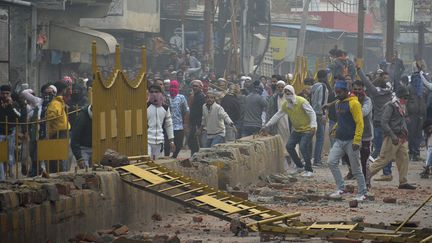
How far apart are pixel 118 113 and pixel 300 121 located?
6.65 metres

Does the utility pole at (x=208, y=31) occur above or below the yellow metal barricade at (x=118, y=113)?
above

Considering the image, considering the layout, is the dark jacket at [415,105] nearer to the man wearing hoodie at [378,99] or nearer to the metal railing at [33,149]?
the man wearing hoodie at [378,99]

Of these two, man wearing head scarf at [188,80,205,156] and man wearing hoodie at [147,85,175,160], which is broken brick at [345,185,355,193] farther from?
man wearing head scarf at [188,80,205,156]

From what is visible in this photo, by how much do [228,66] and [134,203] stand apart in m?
32.8

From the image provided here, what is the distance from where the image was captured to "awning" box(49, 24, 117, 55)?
29.2m

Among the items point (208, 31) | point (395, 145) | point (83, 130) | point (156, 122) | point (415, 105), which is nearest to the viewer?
point (83, 130)

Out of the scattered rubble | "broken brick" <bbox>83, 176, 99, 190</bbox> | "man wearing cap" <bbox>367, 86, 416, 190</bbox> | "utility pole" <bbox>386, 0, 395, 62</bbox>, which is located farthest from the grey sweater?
"broken brick" <bbox>83, 176, 99, 190</bbox>

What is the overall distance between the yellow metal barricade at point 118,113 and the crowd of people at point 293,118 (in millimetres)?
679

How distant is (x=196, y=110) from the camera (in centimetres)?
2219

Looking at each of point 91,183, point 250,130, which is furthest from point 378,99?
point 91,183

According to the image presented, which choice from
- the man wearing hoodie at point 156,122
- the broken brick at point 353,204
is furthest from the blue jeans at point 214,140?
the broken brick at point 353,204

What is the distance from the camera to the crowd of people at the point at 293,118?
1583 centimetres

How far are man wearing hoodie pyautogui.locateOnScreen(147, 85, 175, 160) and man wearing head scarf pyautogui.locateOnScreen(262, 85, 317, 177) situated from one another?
296cm

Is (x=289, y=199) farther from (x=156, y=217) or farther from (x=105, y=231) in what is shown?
(x=105, y=231)
